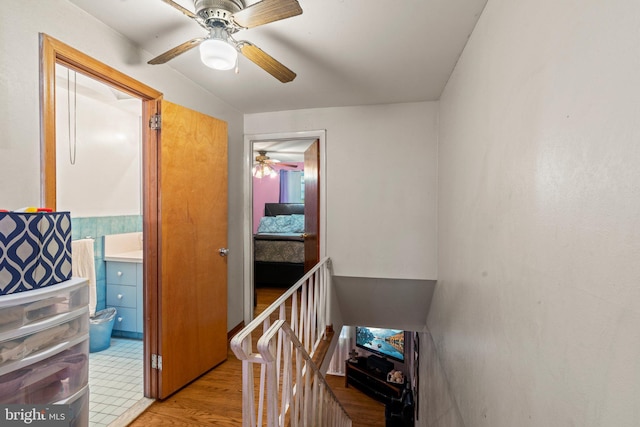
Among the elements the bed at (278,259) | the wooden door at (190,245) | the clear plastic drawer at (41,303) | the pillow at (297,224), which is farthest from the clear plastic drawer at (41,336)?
the pillow at (297,224)

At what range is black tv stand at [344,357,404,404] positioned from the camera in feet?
16.1

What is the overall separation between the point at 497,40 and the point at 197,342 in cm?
261

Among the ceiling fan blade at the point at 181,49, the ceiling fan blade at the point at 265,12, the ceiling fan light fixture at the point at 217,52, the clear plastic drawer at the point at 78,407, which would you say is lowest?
the clear plastic drawer at the point at 78,407

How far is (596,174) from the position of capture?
0.64 metres

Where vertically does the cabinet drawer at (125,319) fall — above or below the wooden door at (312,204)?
below

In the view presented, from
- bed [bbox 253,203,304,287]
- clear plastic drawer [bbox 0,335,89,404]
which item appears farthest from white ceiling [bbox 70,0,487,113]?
bed [bbox 253,203,304,287]

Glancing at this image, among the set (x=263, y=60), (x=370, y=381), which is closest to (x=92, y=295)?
(x=263, y=60)

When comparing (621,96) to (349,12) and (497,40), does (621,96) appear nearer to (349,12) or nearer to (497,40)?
(497,40)

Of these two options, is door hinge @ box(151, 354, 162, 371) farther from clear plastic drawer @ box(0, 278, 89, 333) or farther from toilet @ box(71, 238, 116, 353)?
toilet @ box(71, 238, 116, 353)

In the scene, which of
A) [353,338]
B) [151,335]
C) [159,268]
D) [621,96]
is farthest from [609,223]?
[353,338]

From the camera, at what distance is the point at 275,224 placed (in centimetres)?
598

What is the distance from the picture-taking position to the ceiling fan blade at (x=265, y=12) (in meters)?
1.14

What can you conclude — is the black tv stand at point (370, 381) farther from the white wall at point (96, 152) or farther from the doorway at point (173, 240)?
the white wall at point (96, 152)

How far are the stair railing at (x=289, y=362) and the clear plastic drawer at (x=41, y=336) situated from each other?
0.75 meters
